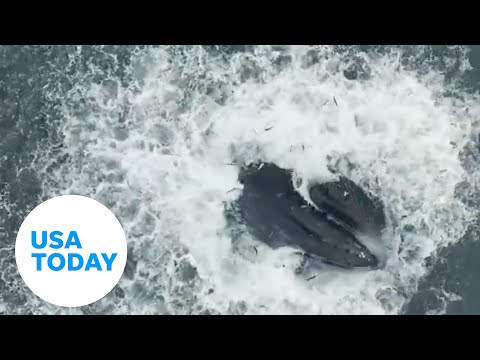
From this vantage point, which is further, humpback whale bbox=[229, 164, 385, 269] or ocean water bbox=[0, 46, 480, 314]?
ocean water bbox=[0, 46, 480, 314]

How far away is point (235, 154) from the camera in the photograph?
3753 cm

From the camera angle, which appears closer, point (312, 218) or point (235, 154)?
point (312, 218)

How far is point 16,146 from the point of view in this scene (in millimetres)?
37156

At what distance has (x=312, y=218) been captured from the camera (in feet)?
120

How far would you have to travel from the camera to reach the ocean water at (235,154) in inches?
1460

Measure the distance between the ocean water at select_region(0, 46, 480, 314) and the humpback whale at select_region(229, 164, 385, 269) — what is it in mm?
782

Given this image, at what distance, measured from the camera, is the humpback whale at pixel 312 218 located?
3662 cm

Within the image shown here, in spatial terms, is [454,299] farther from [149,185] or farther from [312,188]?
[149,185]

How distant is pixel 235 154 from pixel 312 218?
20.7ft

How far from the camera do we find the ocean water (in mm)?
37094

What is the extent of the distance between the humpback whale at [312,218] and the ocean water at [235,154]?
2.56ft

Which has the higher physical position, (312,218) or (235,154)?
(235,154)

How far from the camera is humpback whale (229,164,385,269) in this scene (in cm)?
3662

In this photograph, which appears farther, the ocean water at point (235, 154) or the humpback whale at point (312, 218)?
the ocean water at point (235, 154)
